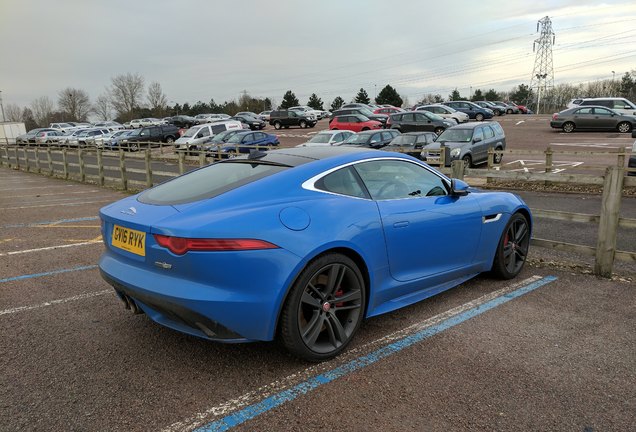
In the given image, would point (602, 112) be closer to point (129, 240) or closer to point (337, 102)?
point (129, 240)

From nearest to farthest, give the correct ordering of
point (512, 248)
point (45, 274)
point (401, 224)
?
point (401, 224) < point (512, 248) < point (45, 274)

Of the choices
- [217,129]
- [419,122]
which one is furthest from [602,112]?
[217,129]

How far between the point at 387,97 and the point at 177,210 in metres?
75.2

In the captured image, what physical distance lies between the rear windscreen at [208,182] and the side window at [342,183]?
334 mm

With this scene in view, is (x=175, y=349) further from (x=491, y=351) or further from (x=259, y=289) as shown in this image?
(x=491, y=351)

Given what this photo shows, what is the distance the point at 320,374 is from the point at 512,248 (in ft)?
9.54

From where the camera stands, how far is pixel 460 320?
13.2 feet

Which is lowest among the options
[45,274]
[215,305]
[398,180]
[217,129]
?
[45,274]

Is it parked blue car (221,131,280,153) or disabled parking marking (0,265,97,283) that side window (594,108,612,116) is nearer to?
parked blue car (221,131,280,153)

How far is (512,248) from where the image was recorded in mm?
5082

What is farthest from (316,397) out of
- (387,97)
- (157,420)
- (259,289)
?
(387,97)

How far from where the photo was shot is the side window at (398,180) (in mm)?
3822

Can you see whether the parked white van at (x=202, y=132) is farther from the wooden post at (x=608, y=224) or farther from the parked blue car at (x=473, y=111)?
the wooden post at (x=608, y=224)

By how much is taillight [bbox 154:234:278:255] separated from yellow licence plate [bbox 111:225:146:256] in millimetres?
230
